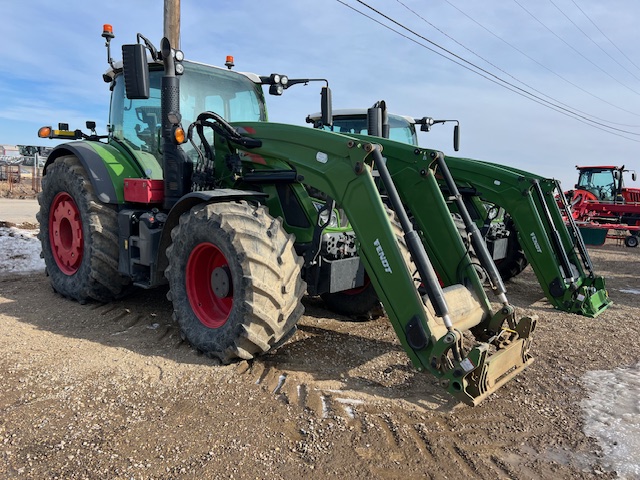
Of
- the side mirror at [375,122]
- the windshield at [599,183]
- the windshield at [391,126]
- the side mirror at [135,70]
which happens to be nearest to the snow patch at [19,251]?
the side mirror at [135,70]

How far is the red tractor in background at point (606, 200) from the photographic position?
15344 millimetres

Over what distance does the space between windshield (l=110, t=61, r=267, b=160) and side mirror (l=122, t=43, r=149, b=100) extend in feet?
2.76

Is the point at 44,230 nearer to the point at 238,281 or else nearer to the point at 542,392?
the point at 238,281

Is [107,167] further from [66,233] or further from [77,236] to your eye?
[66,233]

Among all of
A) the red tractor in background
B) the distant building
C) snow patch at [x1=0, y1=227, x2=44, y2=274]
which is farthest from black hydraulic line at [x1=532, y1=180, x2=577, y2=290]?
the distant building

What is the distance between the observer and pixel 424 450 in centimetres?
268

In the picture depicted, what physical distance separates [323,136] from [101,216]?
266 centimetres

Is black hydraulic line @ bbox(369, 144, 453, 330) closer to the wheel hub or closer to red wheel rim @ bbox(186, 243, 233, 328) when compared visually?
the wheel hub

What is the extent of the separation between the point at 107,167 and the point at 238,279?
2.42m

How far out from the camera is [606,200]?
1761 cm

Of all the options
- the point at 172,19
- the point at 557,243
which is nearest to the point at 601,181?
the point at 557,243

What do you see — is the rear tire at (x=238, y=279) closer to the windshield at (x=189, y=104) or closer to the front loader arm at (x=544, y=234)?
the windshield at (x=189, y=104)

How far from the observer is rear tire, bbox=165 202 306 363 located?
11.2ft

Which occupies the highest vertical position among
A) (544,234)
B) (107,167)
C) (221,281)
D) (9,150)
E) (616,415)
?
(9,150)
